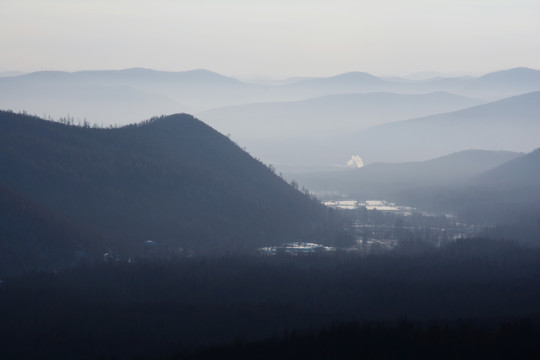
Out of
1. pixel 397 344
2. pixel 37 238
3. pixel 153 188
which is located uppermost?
pixel 153 188

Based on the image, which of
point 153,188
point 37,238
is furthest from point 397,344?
point 153,188

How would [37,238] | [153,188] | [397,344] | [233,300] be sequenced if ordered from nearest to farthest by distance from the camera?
[397,344]
[233,300]
[37,238]
[153,188]

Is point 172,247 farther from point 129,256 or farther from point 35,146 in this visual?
point 35,146

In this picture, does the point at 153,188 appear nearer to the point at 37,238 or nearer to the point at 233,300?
the point at 37,238

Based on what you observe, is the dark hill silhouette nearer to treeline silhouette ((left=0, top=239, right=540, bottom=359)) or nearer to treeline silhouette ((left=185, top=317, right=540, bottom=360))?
treeline silhouette ((left=0, top=239, right=540, bottom=359))

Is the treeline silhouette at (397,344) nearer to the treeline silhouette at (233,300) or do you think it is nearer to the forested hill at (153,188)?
the treeline silhouette at (233,300)

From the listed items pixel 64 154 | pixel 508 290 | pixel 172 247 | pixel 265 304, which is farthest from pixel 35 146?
pixel 508 290
